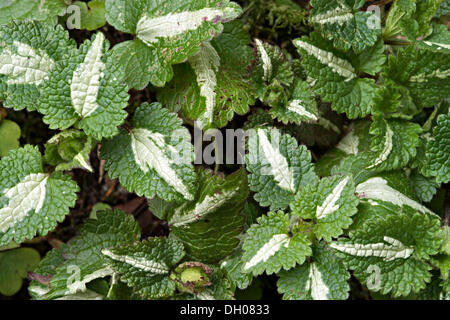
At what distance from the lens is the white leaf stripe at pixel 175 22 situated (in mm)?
1265

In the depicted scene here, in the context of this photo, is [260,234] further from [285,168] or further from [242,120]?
[242,120]

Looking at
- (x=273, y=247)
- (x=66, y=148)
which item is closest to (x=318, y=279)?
(x=273, y=247)

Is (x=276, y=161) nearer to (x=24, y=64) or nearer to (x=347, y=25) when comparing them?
(x=347, y=25)

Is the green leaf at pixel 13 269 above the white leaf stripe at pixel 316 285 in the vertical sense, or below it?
below

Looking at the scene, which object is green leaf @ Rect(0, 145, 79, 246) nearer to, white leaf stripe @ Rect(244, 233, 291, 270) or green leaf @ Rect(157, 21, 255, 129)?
green leaf @ Rect(157, 21, 255, 129)

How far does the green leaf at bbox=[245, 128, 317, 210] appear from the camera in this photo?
4.45 ft

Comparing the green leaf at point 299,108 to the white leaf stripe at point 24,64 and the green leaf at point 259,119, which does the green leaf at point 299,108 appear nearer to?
the green leaf at point 259,119

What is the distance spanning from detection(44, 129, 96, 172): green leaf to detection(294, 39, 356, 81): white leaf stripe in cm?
72

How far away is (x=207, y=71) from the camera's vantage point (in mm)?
1397

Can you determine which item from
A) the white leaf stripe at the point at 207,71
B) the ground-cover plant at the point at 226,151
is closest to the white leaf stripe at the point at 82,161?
the ground-cover plant at the point at 226,151

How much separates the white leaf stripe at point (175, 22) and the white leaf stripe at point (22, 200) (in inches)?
21.9

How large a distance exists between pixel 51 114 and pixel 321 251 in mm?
909

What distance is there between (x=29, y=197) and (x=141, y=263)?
1.28ft

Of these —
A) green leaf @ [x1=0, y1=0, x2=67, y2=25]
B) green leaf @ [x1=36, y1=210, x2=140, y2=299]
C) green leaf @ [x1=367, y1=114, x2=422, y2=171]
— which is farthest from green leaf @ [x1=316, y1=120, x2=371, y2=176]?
green leaf @ [x1=0, y1=0, x2=67, y2=25]
